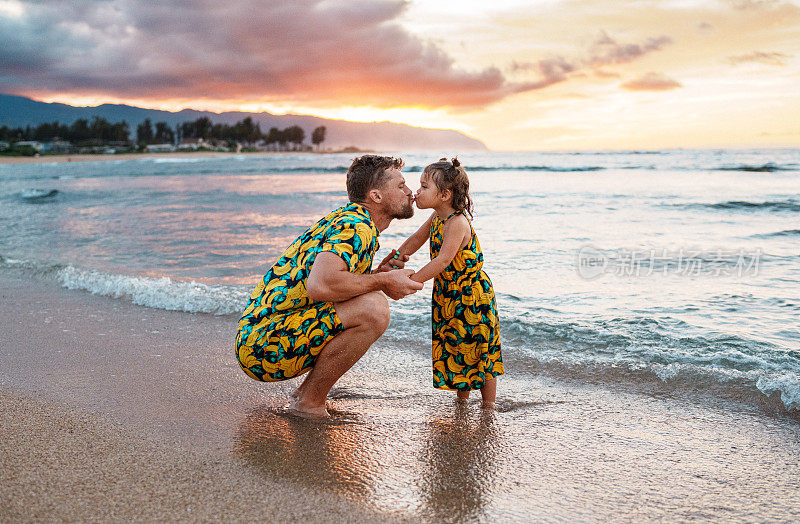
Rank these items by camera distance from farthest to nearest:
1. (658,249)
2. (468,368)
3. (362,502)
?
1. (658,249)
2. (468,368)
3. (362,502)

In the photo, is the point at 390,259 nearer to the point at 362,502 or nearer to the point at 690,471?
the point at 362,502

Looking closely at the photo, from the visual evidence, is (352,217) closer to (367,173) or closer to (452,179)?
(367,173)

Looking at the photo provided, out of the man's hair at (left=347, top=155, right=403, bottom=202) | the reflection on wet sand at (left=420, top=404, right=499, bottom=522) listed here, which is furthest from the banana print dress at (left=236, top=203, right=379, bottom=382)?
the reflection on wet sand at (left=420, top=404, right=499, bottom=522)

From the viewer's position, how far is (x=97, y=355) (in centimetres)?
441

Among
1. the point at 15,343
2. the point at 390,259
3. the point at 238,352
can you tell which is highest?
the point at 390,259

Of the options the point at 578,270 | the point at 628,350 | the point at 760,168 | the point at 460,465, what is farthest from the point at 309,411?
the point at 760,168

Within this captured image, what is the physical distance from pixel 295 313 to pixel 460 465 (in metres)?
1.17

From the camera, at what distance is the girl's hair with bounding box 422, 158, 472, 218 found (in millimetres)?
3611

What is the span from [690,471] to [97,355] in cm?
400

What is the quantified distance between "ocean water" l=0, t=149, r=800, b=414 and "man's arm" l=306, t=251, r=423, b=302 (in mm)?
1639

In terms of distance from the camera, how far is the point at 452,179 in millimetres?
3607

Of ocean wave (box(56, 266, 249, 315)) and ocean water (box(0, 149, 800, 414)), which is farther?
ocean wave (box(56, 266, 249, 315))

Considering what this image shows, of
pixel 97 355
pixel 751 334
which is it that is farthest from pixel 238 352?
pixel 751 334

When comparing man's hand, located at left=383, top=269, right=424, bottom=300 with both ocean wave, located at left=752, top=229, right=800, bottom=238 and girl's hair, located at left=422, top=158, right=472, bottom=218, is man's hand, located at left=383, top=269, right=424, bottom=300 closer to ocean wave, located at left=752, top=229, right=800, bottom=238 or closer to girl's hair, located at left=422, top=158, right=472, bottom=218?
girl's hair, located at left=422, top=158, right=472, bottom=218
